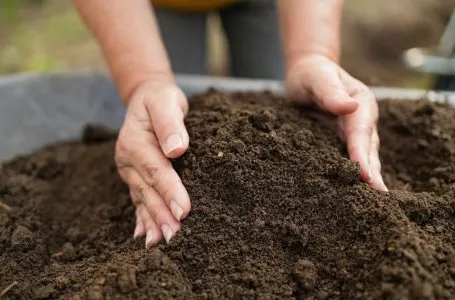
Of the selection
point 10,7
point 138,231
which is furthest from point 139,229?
point 10,7

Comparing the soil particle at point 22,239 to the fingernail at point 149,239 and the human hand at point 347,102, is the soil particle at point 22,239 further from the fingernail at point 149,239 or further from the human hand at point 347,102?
the human hand at point 347,102

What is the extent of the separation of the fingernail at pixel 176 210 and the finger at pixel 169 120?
4.3 inches

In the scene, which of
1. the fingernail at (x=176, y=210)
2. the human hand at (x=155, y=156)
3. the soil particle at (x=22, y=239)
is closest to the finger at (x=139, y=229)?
the human hand at (x=155, y=156)

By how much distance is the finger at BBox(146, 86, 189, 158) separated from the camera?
0.98 metres

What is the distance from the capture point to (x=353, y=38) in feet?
10.8

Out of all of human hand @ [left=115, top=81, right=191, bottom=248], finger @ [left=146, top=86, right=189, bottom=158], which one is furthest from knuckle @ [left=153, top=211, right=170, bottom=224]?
finger @ [left=146, top=86, right=189, bottom=158]

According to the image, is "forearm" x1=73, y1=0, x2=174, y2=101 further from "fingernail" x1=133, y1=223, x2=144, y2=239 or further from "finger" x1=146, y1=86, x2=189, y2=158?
"fingernail" x1=133, y1=223, x2=144, y2=239

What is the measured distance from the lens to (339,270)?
2.83ft

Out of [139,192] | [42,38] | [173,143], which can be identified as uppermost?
[173,143]

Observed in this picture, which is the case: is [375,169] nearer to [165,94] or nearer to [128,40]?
[165,94]

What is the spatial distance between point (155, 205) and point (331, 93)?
45cm

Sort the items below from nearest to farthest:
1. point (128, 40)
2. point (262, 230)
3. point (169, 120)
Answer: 1. point (262, 230)
2. point (169, 120)
3. point (128, 40)

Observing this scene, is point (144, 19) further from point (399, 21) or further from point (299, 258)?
point (399, 21)

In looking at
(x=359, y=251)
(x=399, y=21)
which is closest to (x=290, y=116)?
(x=359, y=251)
